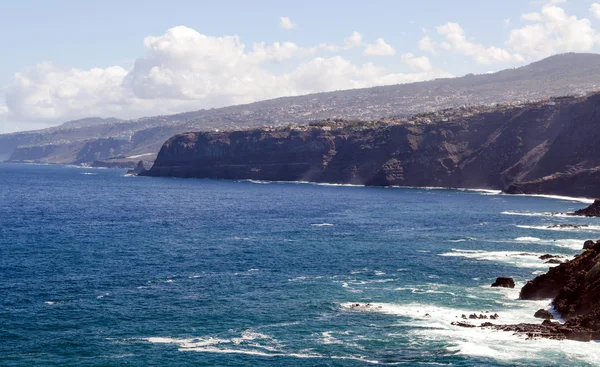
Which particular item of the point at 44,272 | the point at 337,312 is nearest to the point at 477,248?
the point at 337,312

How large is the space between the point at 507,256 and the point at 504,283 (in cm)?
2251

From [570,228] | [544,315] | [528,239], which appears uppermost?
[570,228]

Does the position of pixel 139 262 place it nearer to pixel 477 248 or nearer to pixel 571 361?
pixel 477 248

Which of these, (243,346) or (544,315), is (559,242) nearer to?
(544,315)

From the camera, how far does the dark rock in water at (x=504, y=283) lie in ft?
258

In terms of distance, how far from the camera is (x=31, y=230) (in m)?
124

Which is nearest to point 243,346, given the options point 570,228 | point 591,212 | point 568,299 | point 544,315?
point 544,315

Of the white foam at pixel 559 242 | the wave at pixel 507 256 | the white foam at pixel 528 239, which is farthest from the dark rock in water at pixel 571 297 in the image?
the white foam at pixel 528 239

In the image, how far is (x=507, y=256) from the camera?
329ft

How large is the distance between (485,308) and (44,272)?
173 ft

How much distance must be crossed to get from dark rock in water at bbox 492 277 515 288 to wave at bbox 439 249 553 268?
1439 cm

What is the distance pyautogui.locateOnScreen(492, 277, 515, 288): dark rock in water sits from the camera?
258 feet

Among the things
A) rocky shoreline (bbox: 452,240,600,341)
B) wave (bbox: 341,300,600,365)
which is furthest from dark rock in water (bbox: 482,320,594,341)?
wave (bbox: 341,300,600,365)

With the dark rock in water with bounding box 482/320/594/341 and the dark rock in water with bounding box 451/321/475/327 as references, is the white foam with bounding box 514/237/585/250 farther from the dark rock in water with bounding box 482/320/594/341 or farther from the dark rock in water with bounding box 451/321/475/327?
the dark rock in water with bounding box 451/321/475/327
